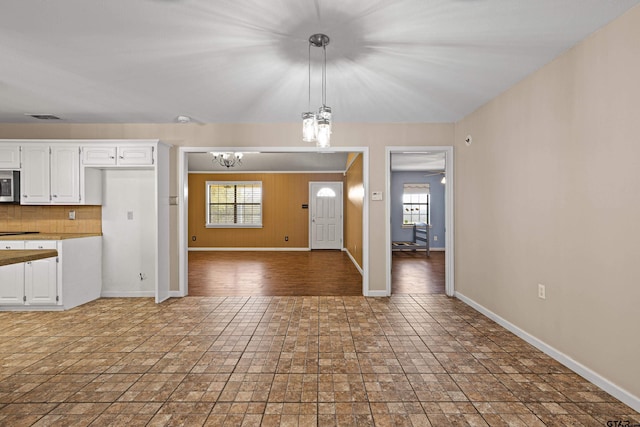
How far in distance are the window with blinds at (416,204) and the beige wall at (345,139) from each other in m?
5.58

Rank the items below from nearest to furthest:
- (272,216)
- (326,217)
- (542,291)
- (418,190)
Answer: (542,291)
(326,217)
(272,216)
(418,190)

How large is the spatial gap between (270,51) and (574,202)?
2.55 m

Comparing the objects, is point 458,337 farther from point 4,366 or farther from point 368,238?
point 4,366

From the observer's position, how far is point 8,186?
411 cm

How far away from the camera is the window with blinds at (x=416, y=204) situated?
9.98 meters

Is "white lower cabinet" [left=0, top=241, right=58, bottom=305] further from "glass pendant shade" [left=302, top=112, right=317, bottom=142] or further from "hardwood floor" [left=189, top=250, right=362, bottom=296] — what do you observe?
"glass pendant shade" [left=302, top=112, right=317, bottom=142]

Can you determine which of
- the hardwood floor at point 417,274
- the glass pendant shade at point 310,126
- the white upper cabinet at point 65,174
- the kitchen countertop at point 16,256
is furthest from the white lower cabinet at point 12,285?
the hardwood floor at point 417,274

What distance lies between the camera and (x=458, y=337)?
9.91 feet

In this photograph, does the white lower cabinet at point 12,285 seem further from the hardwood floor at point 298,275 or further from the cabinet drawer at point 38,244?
the hardwood floor at point 298,275

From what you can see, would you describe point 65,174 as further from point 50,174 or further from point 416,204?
point 416,204

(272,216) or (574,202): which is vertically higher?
(574,202)

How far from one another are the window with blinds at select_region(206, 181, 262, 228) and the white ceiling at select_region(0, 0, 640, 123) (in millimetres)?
6115

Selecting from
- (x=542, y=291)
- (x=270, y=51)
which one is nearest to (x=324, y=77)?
(x=270, y=51)

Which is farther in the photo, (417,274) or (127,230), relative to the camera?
(417,274)
